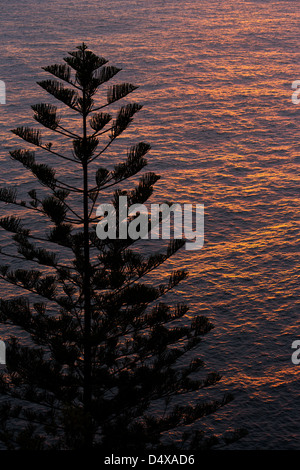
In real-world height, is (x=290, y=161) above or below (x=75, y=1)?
below

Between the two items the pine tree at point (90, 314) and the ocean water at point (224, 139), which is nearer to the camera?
the pine tree at point (90, 314)

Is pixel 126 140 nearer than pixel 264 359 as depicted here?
No

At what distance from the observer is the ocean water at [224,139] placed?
14555 millimetres

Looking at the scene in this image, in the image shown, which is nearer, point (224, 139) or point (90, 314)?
point (90, 314)

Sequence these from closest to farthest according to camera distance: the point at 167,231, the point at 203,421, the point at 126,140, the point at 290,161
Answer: the point at 203,421 < the point at 167,231 < the point at 290,161 < the point at 126,140

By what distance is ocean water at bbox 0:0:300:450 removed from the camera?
14555mm

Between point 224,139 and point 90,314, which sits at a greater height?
point 90,314

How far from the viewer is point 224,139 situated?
2952 centimetres

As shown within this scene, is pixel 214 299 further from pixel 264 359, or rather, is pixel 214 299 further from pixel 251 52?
pixel 251 52

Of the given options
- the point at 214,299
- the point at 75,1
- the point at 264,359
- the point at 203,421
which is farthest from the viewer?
the point at 75,1

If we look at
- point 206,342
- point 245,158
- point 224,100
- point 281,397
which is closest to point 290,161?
point 245,158

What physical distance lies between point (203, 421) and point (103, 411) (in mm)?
3623

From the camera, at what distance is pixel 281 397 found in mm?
13359

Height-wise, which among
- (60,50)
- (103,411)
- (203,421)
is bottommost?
(203,421)
